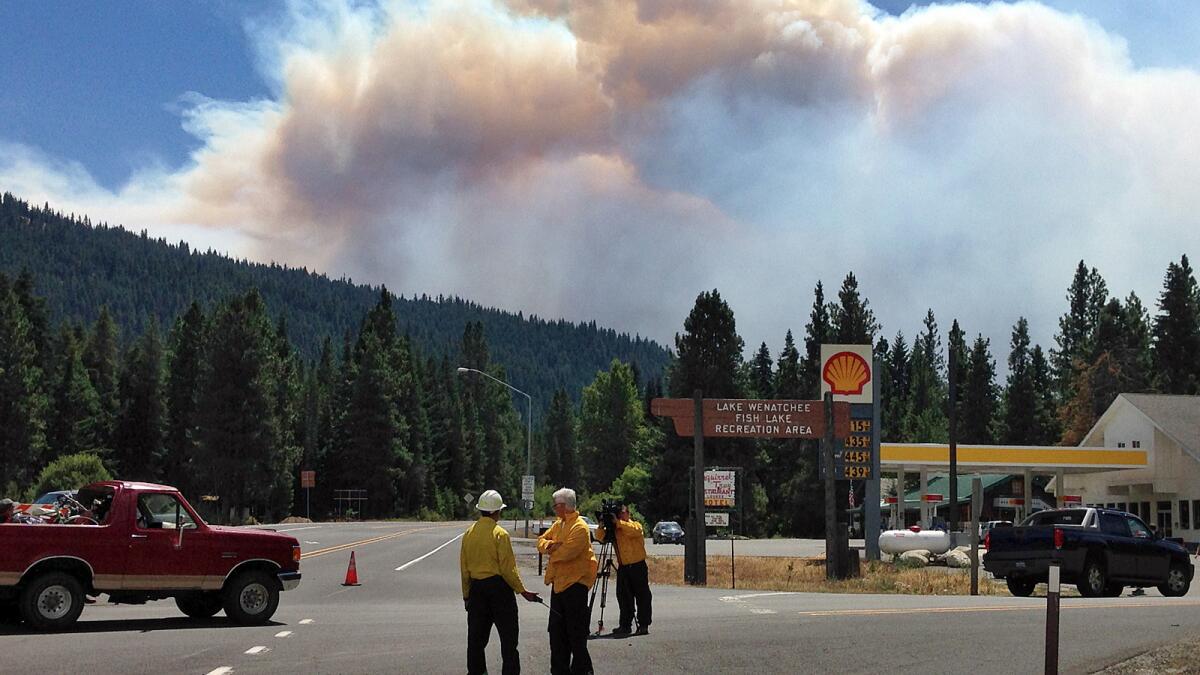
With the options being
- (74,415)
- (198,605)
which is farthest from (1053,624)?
(74,415)

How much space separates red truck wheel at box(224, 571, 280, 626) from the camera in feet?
58.6

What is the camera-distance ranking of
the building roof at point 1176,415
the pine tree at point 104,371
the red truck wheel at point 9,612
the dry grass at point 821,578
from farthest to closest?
the pine tree at point 104,371, the building roof at point 1176,415, the dry grass at point 821,578, the red truck wheel at point 9,612

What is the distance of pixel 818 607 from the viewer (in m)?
21.2

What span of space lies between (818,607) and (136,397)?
102301mm

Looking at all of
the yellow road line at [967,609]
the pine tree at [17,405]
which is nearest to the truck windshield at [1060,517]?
the yellow road line at [967,609]

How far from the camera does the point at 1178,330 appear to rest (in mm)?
113250

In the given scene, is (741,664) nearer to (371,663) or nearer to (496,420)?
(371,663)

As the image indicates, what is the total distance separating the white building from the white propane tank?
22.2m

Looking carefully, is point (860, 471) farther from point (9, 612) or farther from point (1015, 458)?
point (9, 612)

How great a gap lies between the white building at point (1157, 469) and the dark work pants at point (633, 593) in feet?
173

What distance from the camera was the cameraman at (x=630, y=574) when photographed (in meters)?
16.2

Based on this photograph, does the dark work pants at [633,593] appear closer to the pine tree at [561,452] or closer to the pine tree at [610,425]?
the pine tree at [610,425]

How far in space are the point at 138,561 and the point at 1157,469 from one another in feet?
192

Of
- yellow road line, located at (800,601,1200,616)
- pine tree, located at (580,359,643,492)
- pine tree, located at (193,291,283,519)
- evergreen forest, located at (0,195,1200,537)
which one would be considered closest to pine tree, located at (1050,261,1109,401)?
evergreen forest, located at (0,195,1200,537)
